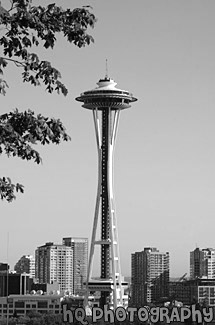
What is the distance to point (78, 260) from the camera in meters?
146

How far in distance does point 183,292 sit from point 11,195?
11833 centimetres

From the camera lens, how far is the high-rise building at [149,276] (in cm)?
13288

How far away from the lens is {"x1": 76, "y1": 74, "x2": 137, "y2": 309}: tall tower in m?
76.7

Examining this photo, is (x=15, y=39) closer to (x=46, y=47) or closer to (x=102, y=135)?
(x=46, y=47)

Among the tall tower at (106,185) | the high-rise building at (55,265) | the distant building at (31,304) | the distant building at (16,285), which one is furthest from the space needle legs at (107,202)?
the high-rise building at (55,265)

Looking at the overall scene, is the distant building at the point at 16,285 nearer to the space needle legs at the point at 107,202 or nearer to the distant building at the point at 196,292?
the distant building at the point at 196,292

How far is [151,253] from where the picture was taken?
14488 cm

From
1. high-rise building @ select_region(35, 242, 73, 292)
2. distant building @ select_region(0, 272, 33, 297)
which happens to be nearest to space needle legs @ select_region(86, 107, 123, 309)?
distant building @ select_region(0, 272, 33, 297)

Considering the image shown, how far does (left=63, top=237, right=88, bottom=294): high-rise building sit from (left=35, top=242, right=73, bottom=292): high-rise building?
3.47 ft

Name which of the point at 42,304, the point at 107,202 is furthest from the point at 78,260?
the point at 107,202

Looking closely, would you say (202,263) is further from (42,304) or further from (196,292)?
(42,304)

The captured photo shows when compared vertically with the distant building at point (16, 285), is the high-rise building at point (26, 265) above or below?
above

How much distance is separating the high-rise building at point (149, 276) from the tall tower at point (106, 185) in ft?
155

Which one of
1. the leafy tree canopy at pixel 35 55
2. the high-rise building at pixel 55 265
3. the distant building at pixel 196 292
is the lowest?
the leafy tree canopy at pixel 35 55
